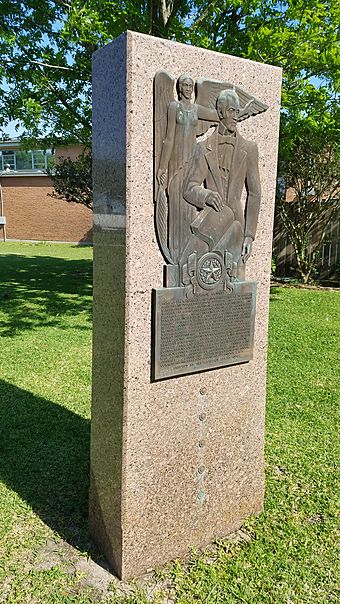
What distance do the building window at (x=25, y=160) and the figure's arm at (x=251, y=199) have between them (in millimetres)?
26889

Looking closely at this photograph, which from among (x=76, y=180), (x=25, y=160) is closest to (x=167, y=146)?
(x=76, y=180)

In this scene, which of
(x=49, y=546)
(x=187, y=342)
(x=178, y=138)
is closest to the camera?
(x=178, y=138)

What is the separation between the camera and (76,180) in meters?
13.3

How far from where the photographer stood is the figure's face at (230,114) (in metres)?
2.62

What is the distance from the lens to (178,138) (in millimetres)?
2484

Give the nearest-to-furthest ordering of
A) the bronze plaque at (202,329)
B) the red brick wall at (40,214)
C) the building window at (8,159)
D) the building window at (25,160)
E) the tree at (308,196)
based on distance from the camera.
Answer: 1. the bronze plaque at (202,329)
2. the tree at (308,196)
3. the red brick wall at (40,214)
4. the building window at (25,160)
5. the building window at (8,159)

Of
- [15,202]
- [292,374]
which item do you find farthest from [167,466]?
[15,202]

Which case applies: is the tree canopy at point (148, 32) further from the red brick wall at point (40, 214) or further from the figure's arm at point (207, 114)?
the red brick wall at point (40, 214)

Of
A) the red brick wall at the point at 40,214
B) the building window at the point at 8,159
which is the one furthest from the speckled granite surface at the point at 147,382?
the building window at the point at 8,159

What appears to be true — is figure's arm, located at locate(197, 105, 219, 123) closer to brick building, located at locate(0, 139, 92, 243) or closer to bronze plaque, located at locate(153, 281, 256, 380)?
bronze plaque, located at locate(153, 281, 256, 380)

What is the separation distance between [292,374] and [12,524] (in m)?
3.77

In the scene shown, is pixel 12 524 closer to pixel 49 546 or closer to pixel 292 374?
pixel 49 546

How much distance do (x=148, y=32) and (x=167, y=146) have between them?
22.9ft

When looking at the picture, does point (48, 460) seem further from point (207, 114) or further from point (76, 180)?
point (76, 180)
